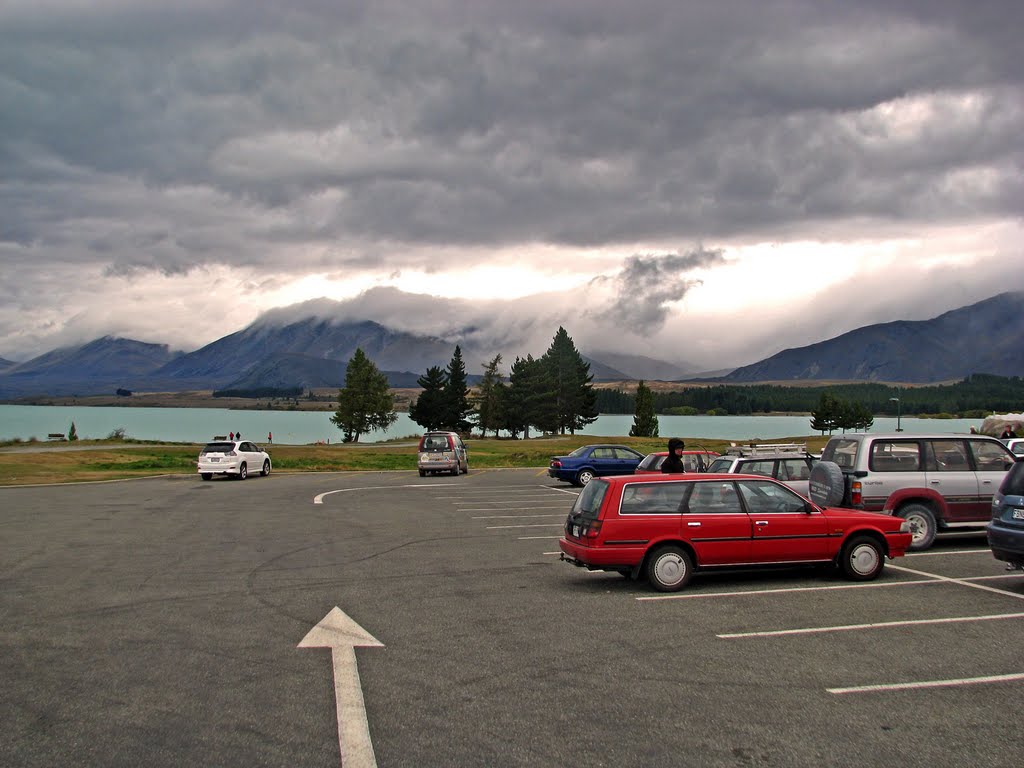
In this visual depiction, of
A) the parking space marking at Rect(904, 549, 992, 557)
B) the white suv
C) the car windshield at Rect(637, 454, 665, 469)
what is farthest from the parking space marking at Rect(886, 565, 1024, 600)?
the white suv

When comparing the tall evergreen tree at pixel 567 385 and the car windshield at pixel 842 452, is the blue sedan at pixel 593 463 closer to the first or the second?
the car windshield at pixel 842 452

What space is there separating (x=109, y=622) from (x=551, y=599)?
17.7 feet

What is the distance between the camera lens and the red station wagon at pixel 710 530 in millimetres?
11406

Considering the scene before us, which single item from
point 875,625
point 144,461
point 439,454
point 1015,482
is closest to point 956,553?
point 1015,482

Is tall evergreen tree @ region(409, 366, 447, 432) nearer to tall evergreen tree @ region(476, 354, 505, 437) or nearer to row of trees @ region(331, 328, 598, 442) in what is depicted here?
row of trees @ region(331, 328, 598, 442)

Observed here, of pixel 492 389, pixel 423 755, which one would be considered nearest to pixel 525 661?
pixel 423 755

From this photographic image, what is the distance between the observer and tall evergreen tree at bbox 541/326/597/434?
112812mm

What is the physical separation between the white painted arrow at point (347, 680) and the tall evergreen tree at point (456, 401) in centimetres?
9600

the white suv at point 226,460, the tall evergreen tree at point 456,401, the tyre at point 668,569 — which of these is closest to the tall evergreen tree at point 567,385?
the tall evergreen tree at point 456,401

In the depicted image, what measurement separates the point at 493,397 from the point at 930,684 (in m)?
109

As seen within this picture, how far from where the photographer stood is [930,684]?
23.4ft

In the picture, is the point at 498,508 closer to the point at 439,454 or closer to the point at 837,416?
the point at 439,454

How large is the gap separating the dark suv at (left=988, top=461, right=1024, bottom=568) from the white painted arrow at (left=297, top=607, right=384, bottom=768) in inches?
323

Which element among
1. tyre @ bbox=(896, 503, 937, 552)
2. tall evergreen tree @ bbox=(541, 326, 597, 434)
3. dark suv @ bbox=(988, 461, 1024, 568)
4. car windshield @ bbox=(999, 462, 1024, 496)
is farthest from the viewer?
tall evergreen tree @ bbox=(541, 326, 597, 434)
